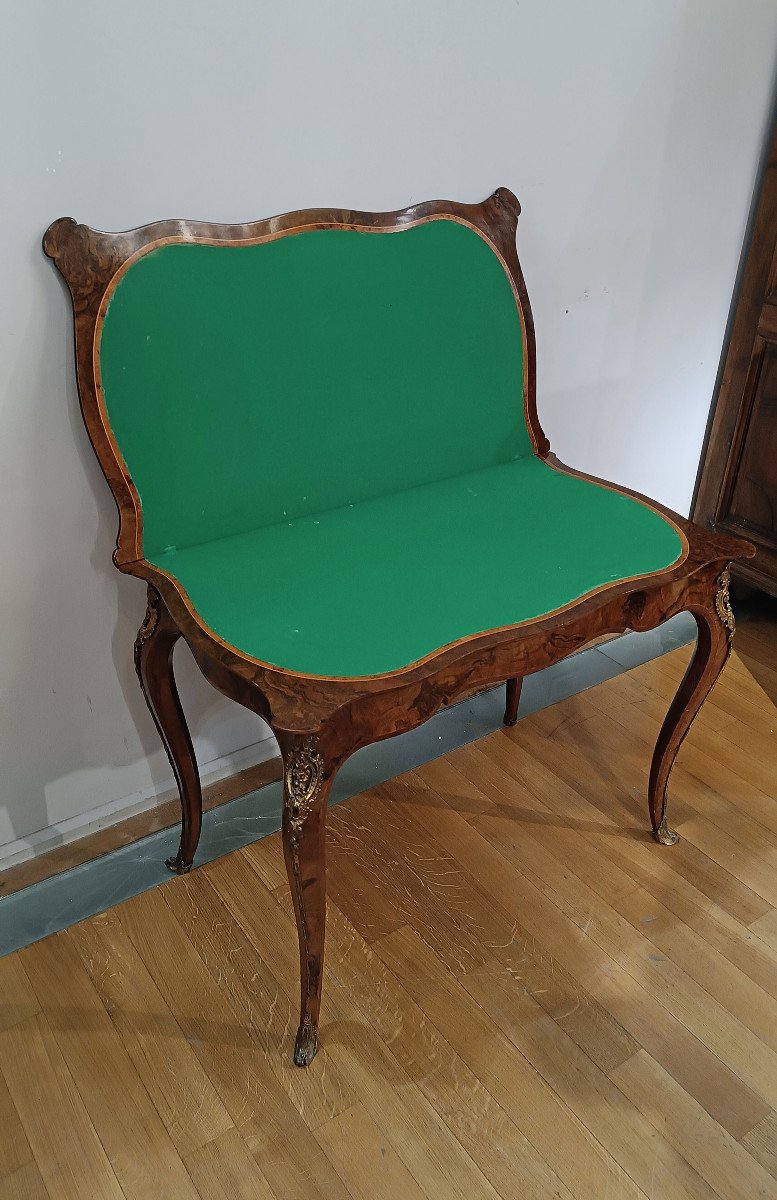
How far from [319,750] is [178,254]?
75 cm

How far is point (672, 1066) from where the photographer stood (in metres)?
1.39

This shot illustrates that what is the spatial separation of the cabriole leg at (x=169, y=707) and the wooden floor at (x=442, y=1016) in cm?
9

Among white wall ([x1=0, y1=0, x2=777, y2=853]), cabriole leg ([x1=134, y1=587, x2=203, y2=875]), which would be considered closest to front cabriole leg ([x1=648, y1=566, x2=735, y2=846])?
white wall ([x1=0, y1=0, x2=777, y2=853])

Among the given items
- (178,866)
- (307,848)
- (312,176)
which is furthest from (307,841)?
(312,176)

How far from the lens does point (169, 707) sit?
1521 mm

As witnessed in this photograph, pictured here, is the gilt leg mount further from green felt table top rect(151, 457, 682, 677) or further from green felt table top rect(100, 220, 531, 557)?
green felt table top rect(100, 220, 531, 557)

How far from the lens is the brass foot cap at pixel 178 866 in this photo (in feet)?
5.52

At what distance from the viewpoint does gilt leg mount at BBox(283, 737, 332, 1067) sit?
1154 mm

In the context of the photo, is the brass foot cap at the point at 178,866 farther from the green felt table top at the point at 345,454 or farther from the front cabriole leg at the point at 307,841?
the green felt table top at the point at 345,454

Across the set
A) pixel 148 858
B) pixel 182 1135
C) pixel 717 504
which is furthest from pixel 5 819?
pixel 717 504

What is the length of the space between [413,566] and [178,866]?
73 centimetres

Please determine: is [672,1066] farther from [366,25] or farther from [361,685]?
[366,25]

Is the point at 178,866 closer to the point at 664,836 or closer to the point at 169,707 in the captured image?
the point at 169,707

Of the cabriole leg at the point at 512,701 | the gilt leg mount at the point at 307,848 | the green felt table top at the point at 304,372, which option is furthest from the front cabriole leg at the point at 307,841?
the cabriole leg at the point at 512,701
